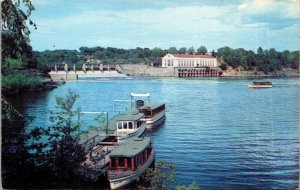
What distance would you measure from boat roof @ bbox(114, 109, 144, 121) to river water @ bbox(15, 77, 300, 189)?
0.21 meters

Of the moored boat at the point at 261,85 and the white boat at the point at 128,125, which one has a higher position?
the moored boat at the point at 261,85

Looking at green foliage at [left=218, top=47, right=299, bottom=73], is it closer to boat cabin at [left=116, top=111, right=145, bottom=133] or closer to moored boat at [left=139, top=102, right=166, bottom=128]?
moored boat at [left=139, top=102, right=166, bottom=128]

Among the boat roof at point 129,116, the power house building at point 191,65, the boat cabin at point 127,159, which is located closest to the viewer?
the boat cabin at point 127,159

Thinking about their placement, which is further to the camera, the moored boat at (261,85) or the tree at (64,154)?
the moored boat at (261,85)

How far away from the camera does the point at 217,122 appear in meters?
3.14

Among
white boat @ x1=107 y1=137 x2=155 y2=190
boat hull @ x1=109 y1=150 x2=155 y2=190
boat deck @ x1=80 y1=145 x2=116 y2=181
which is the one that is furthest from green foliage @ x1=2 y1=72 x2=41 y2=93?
boat hull @ x1=109 y1=150 x2=155 y2=190

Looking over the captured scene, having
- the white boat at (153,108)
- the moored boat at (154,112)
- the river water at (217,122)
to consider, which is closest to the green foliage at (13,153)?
the river water at (217,122)

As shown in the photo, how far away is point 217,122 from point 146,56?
682 millimetres

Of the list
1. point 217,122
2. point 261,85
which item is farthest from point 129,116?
point 261,85

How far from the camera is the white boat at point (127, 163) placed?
2.80m

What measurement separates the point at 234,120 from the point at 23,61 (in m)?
1.42

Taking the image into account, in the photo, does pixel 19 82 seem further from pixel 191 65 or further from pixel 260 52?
pixel 260 52

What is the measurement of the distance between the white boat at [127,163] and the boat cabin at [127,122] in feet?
1.21

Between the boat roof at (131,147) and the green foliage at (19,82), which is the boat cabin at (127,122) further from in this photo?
the green foliage at (19,82)
